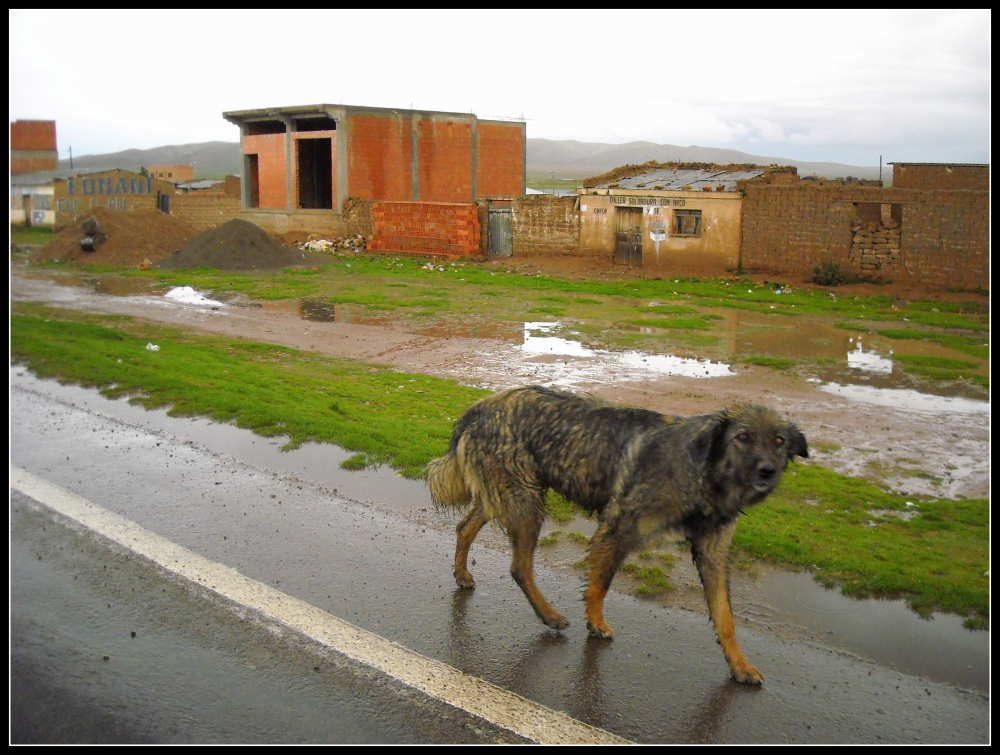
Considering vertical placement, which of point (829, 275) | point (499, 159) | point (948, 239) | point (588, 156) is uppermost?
point (588, 156)

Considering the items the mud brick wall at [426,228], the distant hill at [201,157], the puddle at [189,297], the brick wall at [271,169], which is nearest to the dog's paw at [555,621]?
the puddle at [189,297]

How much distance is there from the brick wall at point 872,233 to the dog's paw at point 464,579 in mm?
19522

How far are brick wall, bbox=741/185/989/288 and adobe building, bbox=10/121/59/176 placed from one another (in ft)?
60.7

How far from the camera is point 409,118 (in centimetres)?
3841

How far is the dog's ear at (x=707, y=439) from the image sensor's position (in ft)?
15.3

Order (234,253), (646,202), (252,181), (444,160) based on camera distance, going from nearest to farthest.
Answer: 1. (646,202)
2. (234,253)
3. (444,160)
4. (252,181)

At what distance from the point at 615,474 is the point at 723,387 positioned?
727 cm

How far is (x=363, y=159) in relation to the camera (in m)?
36.9

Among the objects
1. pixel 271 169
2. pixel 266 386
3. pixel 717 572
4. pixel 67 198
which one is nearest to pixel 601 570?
pixel 717 572

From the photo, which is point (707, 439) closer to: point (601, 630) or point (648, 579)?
point (601, 630)

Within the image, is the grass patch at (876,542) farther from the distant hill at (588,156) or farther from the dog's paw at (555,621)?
the distant hill at (588,156)

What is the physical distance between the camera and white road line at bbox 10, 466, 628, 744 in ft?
14.0

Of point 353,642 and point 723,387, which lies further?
point 723,387

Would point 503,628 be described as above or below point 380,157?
below
